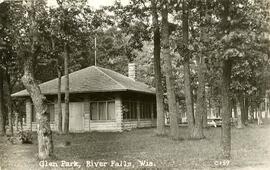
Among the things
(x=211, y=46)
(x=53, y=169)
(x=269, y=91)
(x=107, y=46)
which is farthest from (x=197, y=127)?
(x=107, y=46)

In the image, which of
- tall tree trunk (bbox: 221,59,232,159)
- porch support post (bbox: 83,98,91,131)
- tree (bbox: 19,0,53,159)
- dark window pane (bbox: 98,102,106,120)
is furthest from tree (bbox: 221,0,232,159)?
porch support post (bbox: 83,98,91,131)

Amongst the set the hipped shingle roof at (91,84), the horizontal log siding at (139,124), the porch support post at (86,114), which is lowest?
the horizontal log siding at (139,124)

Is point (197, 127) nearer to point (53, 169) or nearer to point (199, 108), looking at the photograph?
point (199, 108)

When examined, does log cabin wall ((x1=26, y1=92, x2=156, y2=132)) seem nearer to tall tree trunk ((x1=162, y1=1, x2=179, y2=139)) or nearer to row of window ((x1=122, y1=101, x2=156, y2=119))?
row of window ((x1=122, y1=101, x2=156, y2=119))

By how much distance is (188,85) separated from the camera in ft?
77.8

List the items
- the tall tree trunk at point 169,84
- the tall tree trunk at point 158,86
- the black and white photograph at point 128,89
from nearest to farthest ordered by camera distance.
→ 1. the black and white photograph at point 128,89
2. the tall tree trunk at point 169,84
3. the tall tree trunk at point 158,86

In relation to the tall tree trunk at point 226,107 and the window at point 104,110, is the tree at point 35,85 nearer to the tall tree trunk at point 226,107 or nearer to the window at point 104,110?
the tall tree trunk at point 226,107

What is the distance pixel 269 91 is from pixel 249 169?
29079 mm

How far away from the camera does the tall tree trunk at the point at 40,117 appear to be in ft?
49.7

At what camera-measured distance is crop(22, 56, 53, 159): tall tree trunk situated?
15156 millimetres

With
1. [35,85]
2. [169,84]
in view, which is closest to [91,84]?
[169,84]

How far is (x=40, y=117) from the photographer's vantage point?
50.2ft

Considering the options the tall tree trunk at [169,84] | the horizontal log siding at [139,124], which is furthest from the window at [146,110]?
the tall tree trunk at [169,84]

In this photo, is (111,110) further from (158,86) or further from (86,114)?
(158,86)
